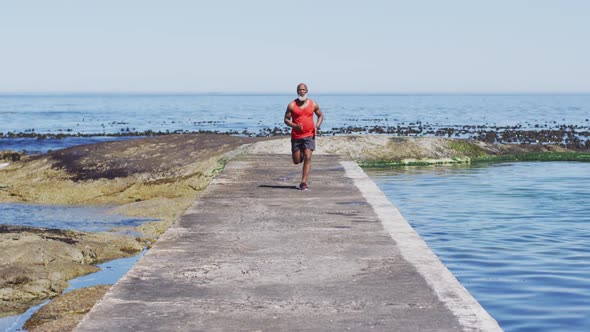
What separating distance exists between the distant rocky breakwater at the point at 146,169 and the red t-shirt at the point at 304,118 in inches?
122

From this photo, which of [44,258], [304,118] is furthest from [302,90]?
[44,258]

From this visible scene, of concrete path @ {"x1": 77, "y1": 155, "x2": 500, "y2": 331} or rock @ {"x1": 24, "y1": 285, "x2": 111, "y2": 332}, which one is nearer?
concrete path @ {"x1": 77, "y1": 155, "x2": 500, "y2": 331}

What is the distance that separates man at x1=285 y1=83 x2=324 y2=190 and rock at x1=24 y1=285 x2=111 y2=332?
3991mm

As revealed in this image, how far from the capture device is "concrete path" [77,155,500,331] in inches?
227

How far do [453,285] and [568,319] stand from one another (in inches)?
115

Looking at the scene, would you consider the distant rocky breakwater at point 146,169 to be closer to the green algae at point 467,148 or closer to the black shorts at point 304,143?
the green algae at point 467,148

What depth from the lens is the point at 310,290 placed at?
261 inches

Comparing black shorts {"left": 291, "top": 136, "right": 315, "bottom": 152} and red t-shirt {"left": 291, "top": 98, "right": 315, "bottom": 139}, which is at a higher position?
red t-shirt {"left": 291, "top": 98, "right": 315, "bottom": 139}

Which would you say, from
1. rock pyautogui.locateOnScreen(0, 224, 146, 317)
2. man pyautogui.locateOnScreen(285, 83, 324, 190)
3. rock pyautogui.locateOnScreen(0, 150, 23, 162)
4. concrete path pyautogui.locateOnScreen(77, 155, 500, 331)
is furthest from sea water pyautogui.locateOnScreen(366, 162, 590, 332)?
rock pyautogui.locateOnScreen(0, 150, 23, 162)

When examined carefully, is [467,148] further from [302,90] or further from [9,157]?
[302,90]

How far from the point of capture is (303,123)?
511 inches

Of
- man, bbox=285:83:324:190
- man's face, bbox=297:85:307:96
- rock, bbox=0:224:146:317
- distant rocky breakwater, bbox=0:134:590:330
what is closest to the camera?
rock, bbox=0:224:146:317

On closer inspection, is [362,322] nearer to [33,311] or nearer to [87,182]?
[33,311]

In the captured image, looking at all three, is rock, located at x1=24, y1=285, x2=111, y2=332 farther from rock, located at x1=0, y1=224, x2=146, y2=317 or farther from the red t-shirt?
the red t-shirt
